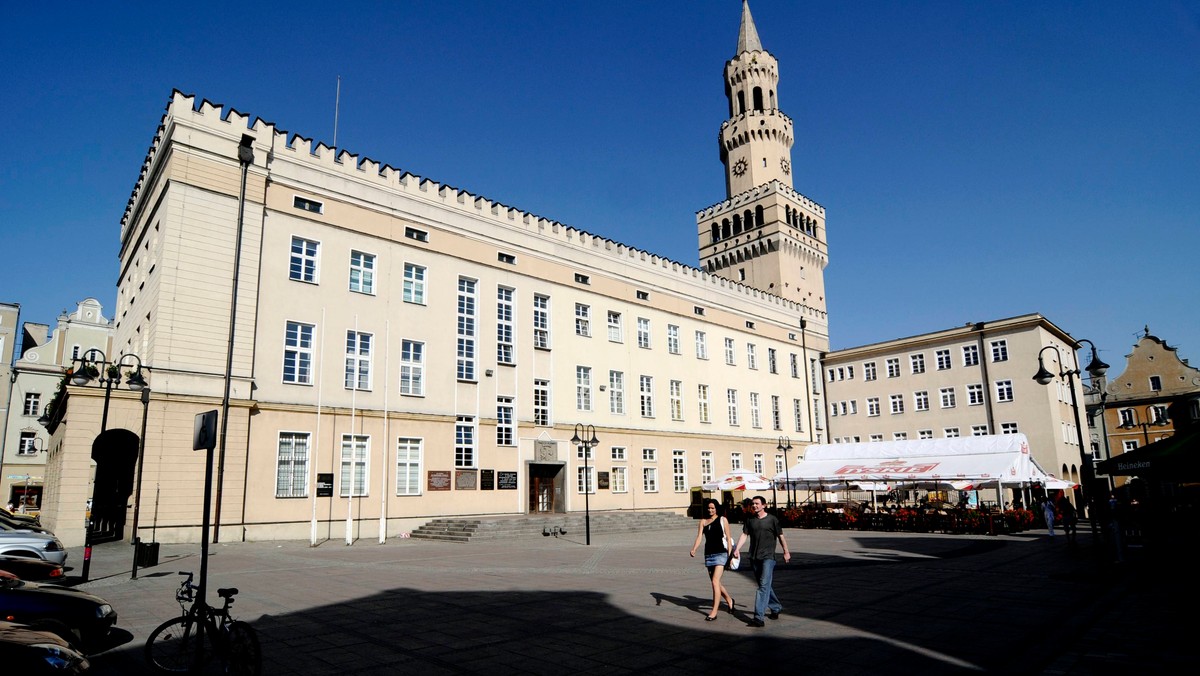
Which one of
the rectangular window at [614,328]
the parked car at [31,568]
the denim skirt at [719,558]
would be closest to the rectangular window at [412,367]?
the rectangular window at [614,328]

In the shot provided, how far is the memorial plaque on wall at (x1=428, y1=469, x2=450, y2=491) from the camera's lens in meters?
30.5

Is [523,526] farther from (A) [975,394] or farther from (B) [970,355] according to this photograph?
(B) [970,355]

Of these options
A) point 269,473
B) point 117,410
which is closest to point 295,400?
point 269,473

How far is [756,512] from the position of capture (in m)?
11.0

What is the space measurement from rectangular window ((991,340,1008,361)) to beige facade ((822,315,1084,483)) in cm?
6

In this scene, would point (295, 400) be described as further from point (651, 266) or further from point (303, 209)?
point (651, 266)

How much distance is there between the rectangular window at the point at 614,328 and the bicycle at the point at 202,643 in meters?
33.6

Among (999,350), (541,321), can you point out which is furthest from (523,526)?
(999,350)

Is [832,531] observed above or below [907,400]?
below

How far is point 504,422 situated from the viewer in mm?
33969

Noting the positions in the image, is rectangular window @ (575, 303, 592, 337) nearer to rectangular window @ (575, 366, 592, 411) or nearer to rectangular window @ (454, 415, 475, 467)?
rectangular window @ (575, 366, 592, 411)

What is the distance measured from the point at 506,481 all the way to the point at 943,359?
35.8 m

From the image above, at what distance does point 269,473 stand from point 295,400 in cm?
303

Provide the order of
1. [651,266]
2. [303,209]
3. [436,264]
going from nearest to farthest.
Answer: [303,209] → [436,264] → [651,266]
